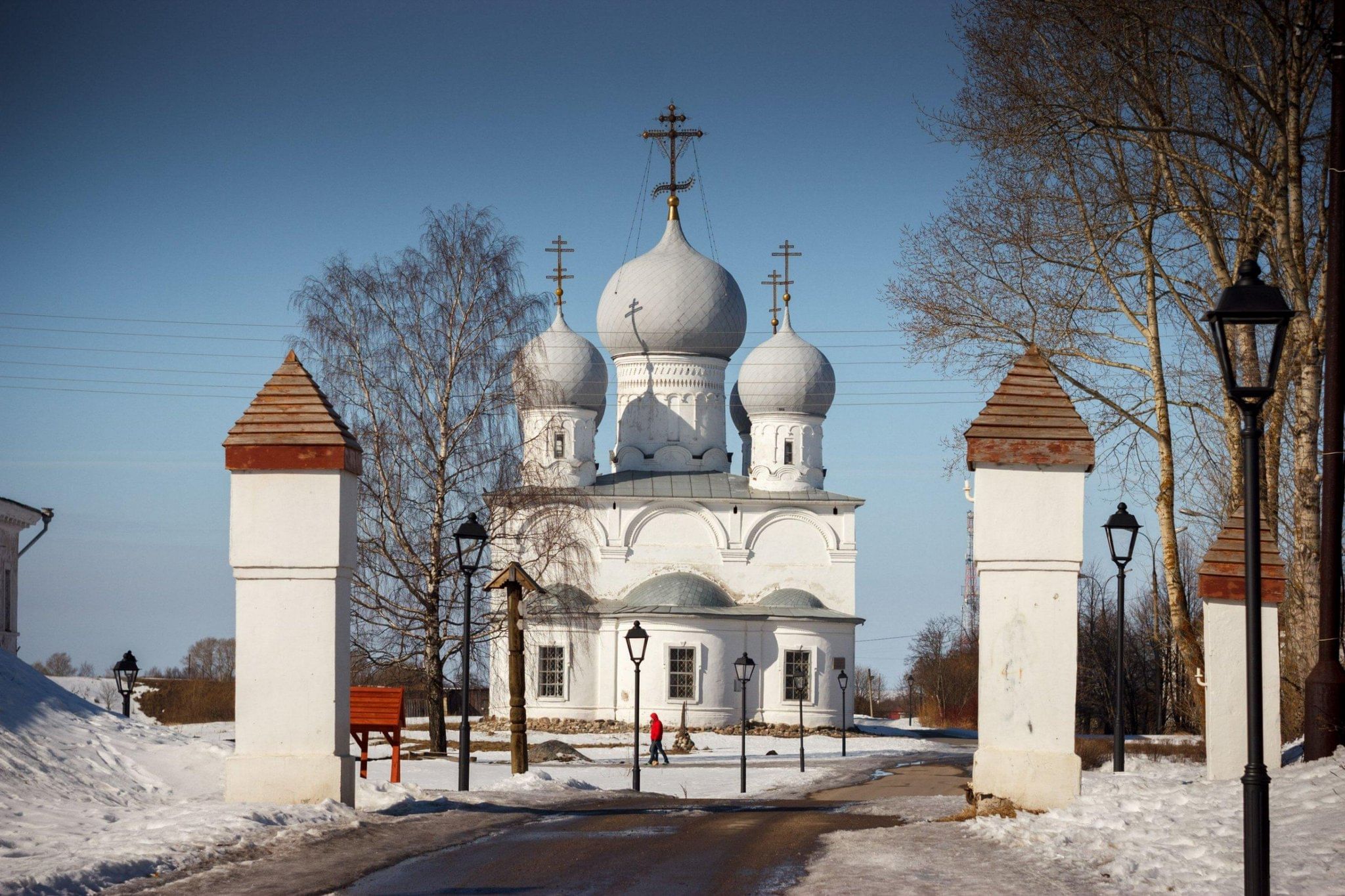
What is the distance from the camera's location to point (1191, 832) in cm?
1004

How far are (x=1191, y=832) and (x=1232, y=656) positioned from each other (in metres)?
5.01

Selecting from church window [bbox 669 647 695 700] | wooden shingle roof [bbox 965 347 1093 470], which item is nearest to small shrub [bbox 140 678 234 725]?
church window [bbox 669 647 695 700]

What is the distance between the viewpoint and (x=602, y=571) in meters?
45.8

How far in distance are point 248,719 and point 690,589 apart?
3219 centimetres

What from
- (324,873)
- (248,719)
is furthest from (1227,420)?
(324,873)

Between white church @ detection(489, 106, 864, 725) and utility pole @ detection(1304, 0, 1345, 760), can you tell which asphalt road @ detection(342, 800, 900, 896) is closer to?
utility pole @ detection(1304, 0, 1345, 760)

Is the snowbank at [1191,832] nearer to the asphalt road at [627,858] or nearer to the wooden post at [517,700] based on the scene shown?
the asphalt road at [627,858]

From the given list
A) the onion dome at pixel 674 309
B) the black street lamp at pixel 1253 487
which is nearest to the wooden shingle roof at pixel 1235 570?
the black street lamp at pixel 1253 487

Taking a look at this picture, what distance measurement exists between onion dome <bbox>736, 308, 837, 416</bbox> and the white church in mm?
51

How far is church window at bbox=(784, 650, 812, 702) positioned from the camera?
4347 cm

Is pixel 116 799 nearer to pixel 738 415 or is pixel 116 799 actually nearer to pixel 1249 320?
pixel 1249 320

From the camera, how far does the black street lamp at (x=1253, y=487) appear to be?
25.1 feet

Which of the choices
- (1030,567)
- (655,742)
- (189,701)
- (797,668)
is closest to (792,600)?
(797,668)

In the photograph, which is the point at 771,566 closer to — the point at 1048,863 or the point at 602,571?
the point at 602,571
